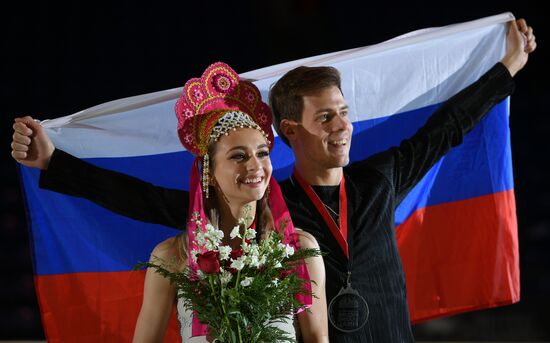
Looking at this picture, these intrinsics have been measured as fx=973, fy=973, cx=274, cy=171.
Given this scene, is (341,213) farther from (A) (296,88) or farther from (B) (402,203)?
(B) (402,203)

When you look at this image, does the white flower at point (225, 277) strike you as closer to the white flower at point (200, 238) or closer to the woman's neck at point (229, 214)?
the white flower at point (200, 238)

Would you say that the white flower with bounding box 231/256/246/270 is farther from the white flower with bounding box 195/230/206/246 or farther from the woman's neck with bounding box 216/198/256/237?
the woman's neck with bounding box 216/198/256/237

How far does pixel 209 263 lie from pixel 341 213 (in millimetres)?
737

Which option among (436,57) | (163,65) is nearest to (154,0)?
(163,65)

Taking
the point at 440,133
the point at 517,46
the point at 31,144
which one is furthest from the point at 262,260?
the point at 517,46

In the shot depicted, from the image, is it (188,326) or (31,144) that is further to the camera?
(31,144)

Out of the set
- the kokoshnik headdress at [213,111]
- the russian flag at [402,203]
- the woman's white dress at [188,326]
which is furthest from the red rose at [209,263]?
the russian flag at [402,203]

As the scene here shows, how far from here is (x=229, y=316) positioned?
7.68 ft

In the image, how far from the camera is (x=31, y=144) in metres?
2.87

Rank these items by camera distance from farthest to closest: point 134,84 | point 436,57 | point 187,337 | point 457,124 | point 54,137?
point 134,84
point 436,57
point 457,124
point 54,137
point 187,337

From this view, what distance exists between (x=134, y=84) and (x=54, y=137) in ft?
9.84

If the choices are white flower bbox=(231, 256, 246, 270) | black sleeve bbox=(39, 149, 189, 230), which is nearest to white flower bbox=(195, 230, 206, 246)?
white flower bbox=(231, 256, 246, 270)

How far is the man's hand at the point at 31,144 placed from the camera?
9.28 feet

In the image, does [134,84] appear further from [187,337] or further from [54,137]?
[187,337]
